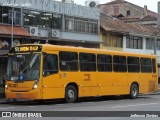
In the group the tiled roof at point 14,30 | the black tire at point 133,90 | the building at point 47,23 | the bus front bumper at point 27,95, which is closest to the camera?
the bus front bumper at point 27,95

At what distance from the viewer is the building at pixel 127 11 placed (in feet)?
233

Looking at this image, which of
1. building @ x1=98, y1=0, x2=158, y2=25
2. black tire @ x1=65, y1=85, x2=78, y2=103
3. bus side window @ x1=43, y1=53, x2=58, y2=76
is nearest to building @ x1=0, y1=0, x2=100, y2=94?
black tire @ x1=65, y1=85, x2=78, y2=103

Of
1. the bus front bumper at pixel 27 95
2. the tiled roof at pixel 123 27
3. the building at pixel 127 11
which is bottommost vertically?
the bus front bumper at pixel 27 95

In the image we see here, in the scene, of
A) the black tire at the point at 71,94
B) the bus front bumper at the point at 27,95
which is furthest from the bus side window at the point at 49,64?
the black tire at the point at 71,94

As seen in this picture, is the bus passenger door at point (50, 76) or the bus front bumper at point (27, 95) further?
the bus passenger door at point (50, 76)

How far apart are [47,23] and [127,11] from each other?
3625 cm

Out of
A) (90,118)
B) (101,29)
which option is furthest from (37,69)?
(101,29)

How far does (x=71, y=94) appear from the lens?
24.0 m

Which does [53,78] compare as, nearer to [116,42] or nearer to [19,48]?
[19,48]

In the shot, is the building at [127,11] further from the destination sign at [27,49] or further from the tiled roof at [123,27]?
the destination sign at [27,49]

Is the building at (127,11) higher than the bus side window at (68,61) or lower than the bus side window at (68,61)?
higher

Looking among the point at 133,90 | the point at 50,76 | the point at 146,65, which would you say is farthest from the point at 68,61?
the point at 146,65

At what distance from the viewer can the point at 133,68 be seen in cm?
2902

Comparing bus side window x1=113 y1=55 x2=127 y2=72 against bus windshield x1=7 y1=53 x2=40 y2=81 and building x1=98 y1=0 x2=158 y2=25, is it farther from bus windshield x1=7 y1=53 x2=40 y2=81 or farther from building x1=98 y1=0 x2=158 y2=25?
building x1=98 y1=0 x2=158 y2=25
